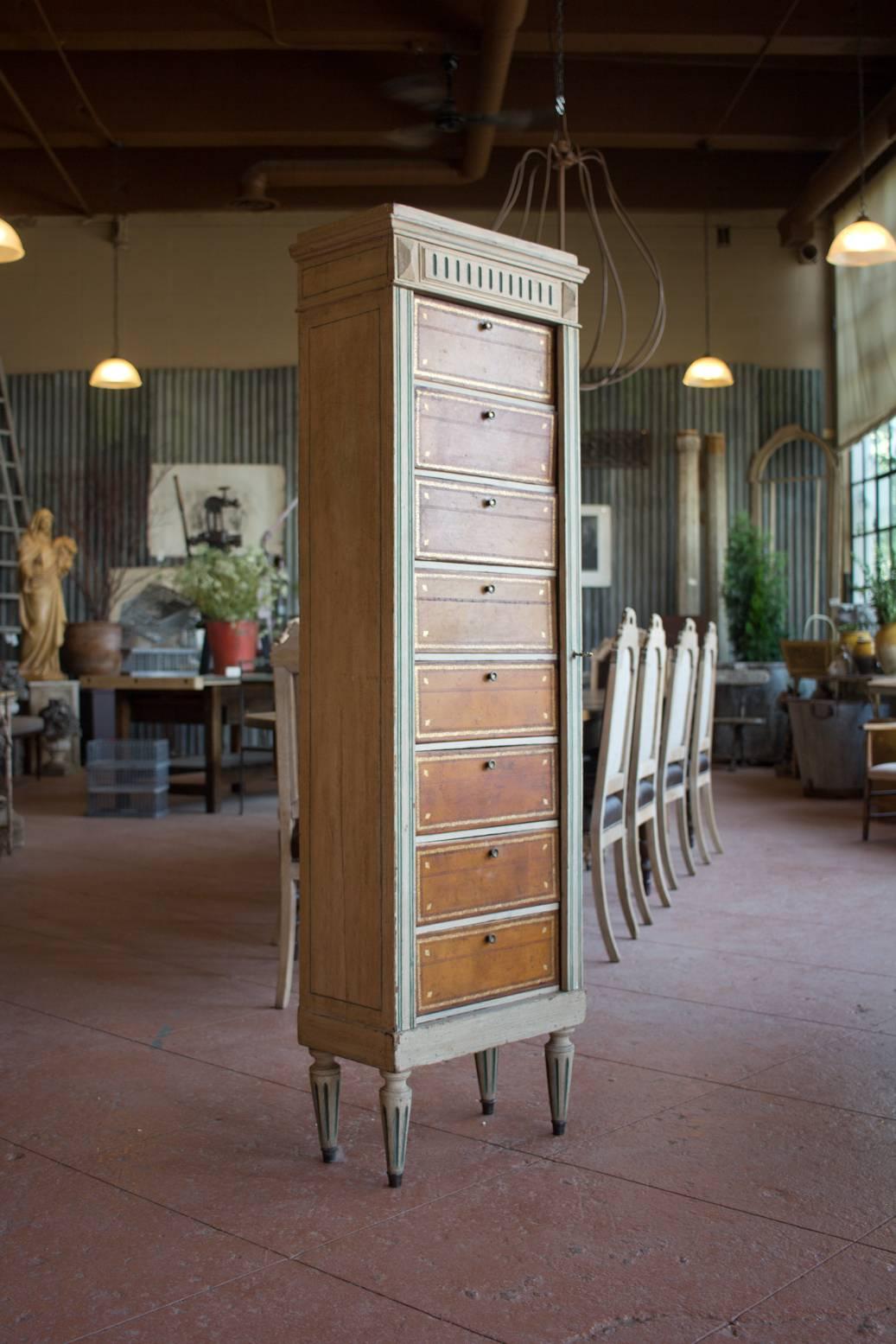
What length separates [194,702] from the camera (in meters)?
8.40

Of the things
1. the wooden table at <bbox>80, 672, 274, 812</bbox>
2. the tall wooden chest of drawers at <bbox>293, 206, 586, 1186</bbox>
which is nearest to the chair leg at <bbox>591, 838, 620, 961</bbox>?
the tall wooden chest of drawers at <bbox>293, 206, 586, 1186</bbox>

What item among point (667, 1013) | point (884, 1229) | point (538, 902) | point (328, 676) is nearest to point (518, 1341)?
point (884, 1229)

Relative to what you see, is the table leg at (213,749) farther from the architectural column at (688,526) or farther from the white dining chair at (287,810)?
the architectural column at (688,526)

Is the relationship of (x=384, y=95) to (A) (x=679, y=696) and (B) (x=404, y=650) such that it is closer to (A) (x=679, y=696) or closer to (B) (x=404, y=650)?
(A) (x=679, y=696)

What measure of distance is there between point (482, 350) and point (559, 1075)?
1.53 meters

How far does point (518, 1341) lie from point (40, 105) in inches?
420

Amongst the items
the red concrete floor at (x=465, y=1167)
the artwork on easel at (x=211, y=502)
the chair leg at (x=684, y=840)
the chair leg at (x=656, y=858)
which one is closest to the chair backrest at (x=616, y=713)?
the red concrete floor at (x=465, y=1167)

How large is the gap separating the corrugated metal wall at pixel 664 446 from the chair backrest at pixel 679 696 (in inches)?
275

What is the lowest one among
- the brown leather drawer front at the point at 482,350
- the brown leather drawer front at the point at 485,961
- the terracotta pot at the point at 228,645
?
the brown leather drawer front at the point at 485,961

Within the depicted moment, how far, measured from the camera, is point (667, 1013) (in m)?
3.69

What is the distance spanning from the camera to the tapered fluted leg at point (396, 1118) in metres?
2.45

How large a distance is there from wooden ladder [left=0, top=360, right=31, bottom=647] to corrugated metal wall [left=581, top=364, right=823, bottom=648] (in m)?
Result: 5.76

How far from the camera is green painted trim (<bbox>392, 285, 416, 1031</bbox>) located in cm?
249

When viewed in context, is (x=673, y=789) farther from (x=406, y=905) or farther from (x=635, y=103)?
(x=635, y=103)
